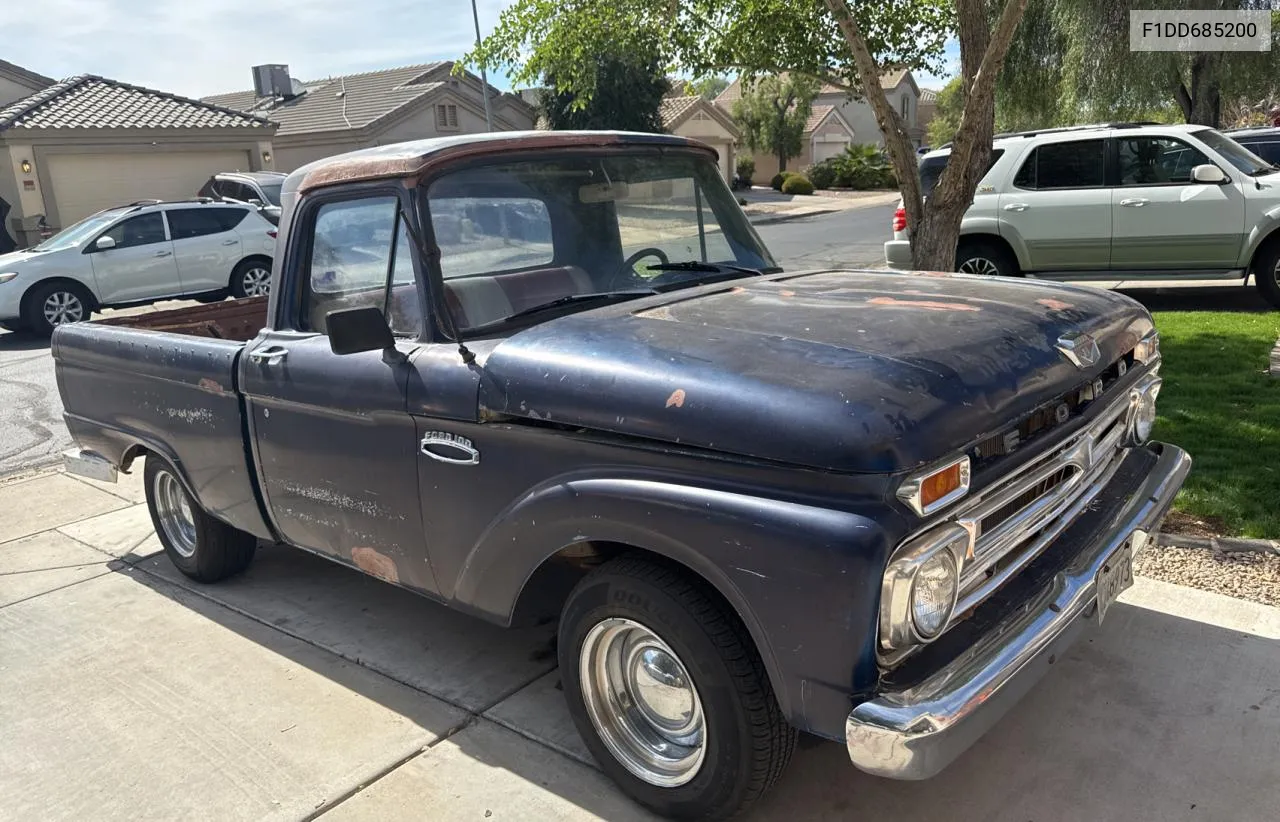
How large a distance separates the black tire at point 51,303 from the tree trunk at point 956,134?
36.9 feet

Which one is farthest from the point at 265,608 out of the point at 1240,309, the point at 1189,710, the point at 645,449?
the point at 1240,309

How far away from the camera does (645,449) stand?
103 inches

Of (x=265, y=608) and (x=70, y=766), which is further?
(x=265, y=608)

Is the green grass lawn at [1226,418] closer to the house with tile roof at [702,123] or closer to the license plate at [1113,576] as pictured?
the license plate at [1113,576]

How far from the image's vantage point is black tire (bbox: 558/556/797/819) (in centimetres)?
257

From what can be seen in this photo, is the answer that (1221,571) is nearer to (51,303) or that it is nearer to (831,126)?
(51,303)

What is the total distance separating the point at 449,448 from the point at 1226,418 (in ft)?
15.9

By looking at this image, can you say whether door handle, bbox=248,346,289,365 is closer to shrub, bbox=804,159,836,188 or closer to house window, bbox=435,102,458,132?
house window, bbox=435,102,458,132

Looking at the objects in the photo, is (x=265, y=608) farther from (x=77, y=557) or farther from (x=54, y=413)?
(x=54, y=413)

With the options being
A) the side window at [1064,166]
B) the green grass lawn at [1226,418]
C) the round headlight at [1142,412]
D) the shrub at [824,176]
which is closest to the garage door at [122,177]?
the side window at [1064,166]

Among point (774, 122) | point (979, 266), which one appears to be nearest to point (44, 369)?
point (979, 266)

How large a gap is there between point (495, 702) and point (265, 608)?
1518 millimetres

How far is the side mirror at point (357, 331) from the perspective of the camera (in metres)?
3.11

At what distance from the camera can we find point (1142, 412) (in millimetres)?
3586
